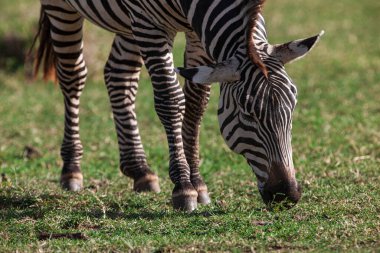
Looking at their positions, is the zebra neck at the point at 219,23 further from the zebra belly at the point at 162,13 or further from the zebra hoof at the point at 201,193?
the zebra hoof at the point at 201,193

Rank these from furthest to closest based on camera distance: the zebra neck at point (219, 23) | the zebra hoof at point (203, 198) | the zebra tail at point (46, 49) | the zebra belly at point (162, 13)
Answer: the zebra tail at point (46, 49), the zebra hoof at point (203, 198), the zebra belly at point (162, 13), the zebra neck at point (219, 23)

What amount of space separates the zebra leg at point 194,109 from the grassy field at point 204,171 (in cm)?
24

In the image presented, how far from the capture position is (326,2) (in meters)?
22.6

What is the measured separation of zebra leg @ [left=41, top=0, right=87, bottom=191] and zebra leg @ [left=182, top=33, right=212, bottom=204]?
1.41 meters

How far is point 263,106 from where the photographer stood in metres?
6.15

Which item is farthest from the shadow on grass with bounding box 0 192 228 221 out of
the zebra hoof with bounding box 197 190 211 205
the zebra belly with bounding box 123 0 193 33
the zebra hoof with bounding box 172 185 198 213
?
the zebra belly with bounding box 123 0 193 33

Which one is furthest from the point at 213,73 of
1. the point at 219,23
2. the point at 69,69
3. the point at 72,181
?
the point at 69,69

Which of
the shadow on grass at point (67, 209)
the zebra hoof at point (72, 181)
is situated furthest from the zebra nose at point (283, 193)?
the zebra hoof at point (72, 181)

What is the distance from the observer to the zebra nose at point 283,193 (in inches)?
242

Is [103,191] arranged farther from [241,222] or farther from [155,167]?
[241,222]

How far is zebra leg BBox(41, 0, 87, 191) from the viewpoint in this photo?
29.7 feet

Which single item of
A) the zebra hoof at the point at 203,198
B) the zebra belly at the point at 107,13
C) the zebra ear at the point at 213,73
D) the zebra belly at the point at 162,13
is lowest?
the zebra hoof at the point at 203,198

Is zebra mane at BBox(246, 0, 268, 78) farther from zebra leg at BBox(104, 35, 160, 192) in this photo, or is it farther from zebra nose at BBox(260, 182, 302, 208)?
zebra leg at BBox(104, 35, 160, 192)

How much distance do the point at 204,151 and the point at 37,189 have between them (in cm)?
286
